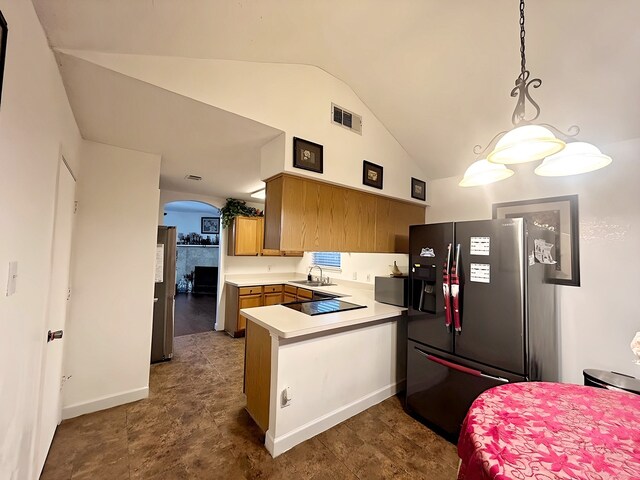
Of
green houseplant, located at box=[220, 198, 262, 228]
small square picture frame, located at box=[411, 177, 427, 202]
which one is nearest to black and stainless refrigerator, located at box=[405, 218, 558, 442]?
small square picture frame, located at box=[411, 177, 427, 202]

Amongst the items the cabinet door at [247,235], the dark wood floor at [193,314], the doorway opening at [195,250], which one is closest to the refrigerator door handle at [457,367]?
the cabinet door at [247,235]

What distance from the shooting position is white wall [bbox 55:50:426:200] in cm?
162

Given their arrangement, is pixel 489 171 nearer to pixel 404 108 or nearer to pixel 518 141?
pixel 518 141

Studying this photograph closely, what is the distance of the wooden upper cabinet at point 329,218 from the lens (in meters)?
2.32

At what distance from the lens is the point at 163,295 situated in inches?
137

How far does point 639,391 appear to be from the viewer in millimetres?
1683

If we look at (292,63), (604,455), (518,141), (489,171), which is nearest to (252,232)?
(292,63)

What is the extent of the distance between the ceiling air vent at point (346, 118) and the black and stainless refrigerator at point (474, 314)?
3.96 ft

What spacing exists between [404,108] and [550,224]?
1718 mm

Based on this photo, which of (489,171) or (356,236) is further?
(356,236)

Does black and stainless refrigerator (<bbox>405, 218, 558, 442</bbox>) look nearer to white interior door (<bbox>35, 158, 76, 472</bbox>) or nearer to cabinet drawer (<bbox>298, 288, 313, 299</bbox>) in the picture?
cabinet drawer (<bbox>298, 288, 313, 299</bbox>)

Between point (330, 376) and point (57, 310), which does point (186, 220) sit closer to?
point (57, 310)

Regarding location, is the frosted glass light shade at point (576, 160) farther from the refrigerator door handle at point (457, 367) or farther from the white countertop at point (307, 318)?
Result: the white countertop at point (307, 318)

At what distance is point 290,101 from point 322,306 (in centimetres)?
192
